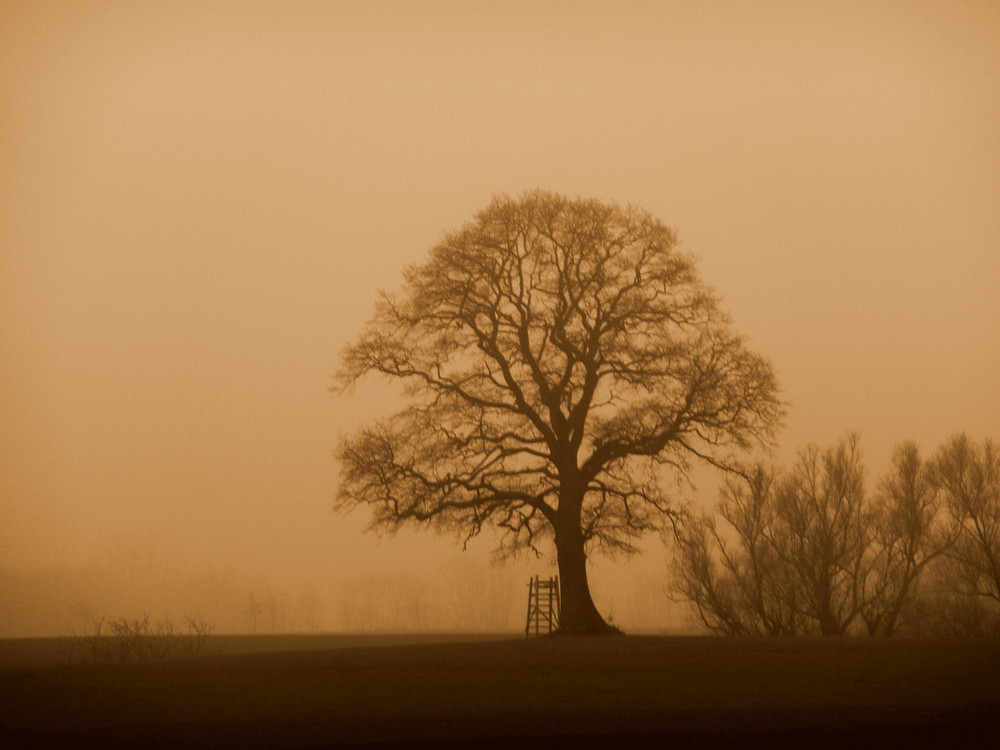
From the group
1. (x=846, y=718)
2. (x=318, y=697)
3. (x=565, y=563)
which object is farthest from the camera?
(x=565, y=563)

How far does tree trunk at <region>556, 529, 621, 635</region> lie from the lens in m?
27.2

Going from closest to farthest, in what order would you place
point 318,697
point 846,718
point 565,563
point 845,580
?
point 846,718 → point 318,697 → point 565,563 → point 845,580

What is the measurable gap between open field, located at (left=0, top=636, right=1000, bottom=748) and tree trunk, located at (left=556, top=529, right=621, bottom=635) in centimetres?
747

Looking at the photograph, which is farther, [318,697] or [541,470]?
[541,470]

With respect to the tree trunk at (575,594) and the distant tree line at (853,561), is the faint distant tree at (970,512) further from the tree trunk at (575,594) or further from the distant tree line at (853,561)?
the tree trunk at (575,594)

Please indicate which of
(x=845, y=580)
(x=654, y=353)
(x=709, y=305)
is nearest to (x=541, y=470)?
(x=654, y=353)

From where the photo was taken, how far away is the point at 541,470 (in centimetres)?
2892

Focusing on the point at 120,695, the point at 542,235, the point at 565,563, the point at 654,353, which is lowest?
the point at 120,695

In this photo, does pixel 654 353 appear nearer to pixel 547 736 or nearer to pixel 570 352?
pixel 570 352

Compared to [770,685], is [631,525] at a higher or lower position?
higher

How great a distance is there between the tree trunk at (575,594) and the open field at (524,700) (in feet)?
24.5

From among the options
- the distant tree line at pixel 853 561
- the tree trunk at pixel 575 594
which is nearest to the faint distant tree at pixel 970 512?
the distant tree line at pixel 853 561

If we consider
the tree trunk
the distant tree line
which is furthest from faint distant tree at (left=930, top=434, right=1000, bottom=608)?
the tree trunk

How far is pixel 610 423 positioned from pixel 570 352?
255cm
